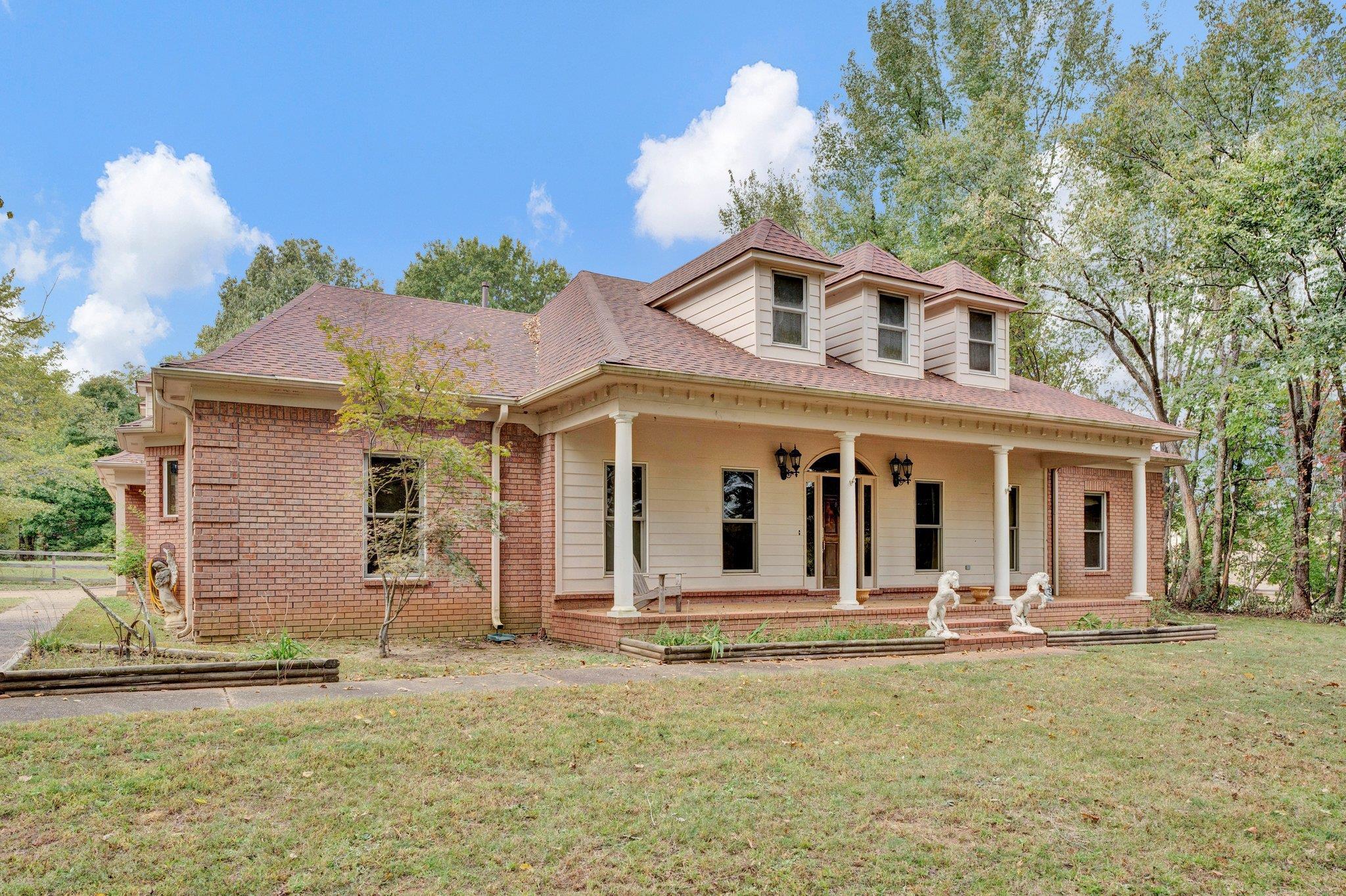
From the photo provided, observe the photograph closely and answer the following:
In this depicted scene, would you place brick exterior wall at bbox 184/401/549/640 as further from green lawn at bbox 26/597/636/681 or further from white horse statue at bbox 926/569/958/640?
white horse statue at bbox 926/569/958/640

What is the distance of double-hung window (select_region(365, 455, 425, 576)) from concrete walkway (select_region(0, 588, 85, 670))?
3.46m

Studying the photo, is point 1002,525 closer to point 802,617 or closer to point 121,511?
point 802,617

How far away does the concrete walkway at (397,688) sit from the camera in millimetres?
6391

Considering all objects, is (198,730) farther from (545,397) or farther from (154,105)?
(154,105)

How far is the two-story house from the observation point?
35.6 ft

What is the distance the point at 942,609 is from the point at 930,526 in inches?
178

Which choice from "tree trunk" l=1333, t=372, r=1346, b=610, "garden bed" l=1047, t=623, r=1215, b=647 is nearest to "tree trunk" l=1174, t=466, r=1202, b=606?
"tree trunk" l=1333, t=372, r=1346, b=610

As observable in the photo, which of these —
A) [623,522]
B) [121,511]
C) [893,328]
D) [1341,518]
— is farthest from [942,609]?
[121,511]

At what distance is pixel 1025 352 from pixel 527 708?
2540 cm

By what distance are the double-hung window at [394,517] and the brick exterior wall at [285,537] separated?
271 millimetres

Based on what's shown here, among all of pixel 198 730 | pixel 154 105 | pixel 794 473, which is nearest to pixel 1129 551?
pixel 794 473

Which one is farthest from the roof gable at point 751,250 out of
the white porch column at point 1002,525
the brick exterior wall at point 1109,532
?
the brick exterior wall at point 1109,532

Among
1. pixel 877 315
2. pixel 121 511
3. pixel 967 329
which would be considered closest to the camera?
pixel 877 315

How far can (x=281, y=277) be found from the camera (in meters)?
38.0
